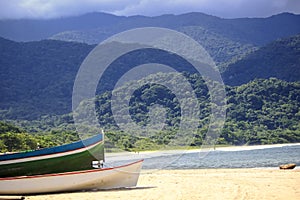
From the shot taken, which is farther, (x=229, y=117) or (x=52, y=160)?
(x=229, y=117)

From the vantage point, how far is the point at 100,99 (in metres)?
81.2

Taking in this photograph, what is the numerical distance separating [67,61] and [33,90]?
1876 centimetres

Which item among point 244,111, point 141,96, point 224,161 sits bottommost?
point 244,111

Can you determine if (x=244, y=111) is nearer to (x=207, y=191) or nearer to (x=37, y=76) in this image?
(x=37, y=76)

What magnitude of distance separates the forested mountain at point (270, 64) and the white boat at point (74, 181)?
96233mm

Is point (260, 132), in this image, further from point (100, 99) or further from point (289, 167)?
point (289, 167)

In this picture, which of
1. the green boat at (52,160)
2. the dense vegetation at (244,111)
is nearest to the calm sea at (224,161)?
the dense vegetation at (244,111)

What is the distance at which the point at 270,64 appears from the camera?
117062mm

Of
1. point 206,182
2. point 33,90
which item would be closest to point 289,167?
point 206,182

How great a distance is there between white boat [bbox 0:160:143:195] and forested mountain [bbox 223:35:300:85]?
96.2m

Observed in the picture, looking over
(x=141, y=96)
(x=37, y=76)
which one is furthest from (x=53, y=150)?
(x=37, y=76)

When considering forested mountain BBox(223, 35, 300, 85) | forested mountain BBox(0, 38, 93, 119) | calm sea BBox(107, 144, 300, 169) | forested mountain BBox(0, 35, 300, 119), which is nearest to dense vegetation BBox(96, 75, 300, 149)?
calm sea BBox(107, 144, 300, 169)

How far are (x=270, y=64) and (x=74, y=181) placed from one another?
347 feet

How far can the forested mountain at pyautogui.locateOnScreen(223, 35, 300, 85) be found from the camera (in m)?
112
